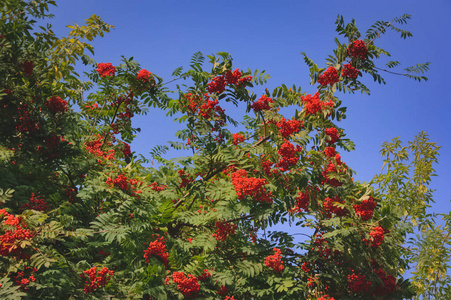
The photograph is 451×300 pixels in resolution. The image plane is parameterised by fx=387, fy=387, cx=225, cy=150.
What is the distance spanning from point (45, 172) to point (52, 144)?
80 cm

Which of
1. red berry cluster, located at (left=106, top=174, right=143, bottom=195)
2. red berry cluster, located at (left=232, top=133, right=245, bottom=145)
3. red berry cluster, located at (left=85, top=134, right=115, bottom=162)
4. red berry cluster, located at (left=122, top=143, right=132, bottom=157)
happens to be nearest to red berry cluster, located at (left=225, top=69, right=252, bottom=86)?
red berry cluster, located at (left=232, top=133, right=245, bottom=145)

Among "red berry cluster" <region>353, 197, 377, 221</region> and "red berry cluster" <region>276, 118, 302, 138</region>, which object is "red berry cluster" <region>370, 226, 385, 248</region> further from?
"red berry cluster" <region>276, 118, 302, 138</region>

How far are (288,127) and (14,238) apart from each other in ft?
13.5

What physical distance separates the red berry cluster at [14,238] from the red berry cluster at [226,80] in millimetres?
3566

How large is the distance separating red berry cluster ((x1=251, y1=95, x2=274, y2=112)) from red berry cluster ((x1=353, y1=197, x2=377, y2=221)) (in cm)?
222

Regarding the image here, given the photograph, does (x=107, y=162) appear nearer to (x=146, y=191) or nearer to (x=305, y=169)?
(x=146, y=191)

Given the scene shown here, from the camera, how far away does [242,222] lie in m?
7.12

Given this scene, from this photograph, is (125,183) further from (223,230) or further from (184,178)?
(223,230)

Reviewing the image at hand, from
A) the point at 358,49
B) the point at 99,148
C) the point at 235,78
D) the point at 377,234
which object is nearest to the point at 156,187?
the point at 99,148

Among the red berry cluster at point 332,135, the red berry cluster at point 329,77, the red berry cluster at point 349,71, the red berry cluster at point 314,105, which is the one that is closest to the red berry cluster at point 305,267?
the red berry cluster at point 332,135

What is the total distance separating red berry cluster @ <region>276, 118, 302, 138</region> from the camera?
245 inches

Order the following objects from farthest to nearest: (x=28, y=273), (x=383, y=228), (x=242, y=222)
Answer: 1. (x=242, y=222)
2. (x=383, y=228)
3. (x=28, y=273)

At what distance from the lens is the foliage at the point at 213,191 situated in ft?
19.5

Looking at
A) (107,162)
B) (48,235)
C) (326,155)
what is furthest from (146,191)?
(326,155)
